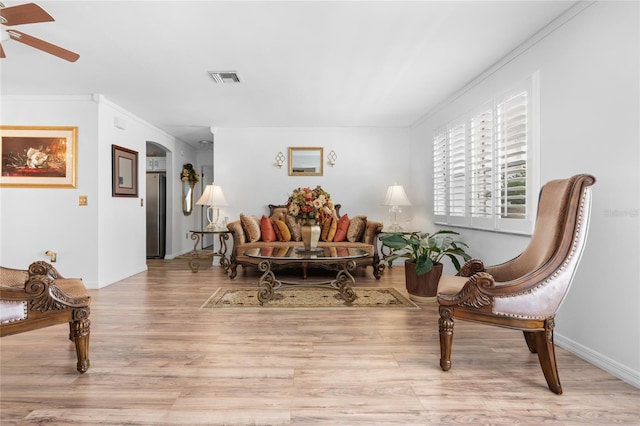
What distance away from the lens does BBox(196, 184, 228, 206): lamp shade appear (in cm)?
555

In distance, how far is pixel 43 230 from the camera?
4.27m

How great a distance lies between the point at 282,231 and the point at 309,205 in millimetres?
1766

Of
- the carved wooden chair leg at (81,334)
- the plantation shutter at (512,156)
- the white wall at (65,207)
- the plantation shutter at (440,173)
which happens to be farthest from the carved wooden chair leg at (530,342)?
the white wall at (65,207)

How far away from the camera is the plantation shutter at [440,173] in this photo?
15.0 ft

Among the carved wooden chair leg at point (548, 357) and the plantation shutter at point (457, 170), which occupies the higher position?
the plantation shutter at point (457, 170)

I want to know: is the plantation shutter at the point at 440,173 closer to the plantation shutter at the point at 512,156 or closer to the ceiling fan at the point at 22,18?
the plantation shutter at the point at 512,156

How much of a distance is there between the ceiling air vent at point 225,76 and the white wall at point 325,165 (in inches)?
88.7

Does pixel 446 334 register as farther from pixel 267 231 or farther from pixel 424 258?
pixel 267 231

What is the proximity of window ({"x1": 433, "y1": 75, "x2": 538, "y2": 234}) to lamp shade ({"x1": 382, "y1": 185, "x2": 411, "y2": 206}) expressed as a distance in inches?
33.3

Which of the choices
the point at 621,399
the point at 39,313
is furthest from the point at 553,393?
the point at 39,313

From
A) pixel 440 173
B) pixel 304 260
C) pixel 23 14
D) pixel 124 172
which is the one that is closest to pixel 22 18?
pixel 23 14

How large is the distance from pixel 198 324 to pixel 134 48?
253 centimetres

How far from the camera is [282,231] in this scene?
208 inches

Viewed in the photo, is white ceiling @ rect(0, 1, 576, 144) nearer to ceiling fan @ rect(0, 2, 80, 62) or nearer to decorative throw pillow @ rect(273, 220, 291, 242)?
ceiling fan @ rect(0, 2, 80, 62)
